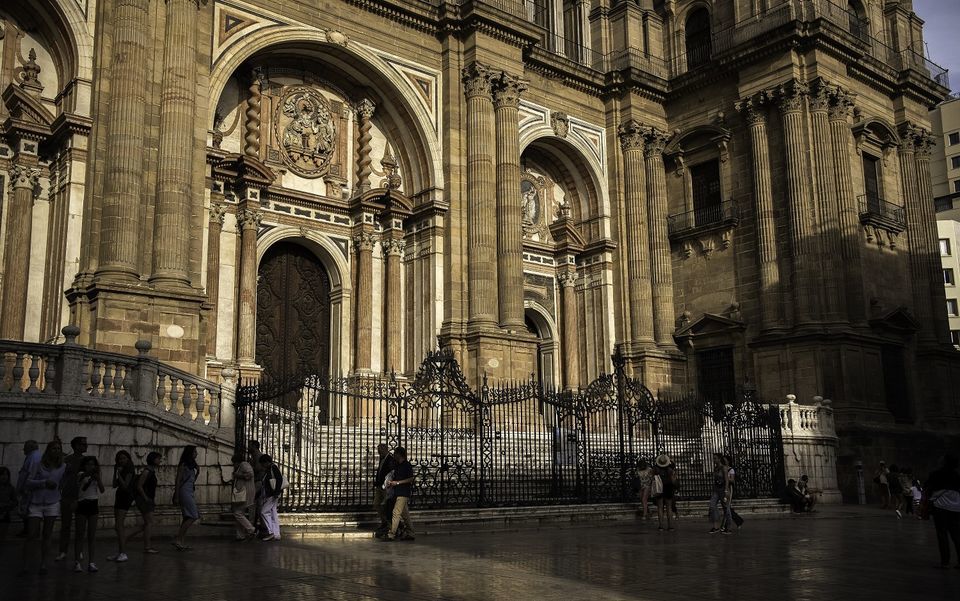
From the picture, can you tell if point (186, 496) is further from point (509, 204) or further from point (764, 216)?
point (764, 216)

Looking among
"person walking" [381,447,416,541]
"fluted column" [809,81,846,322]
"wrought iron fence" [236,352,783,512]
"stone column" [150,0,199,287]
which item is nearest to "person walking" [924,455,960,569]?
"person walking" [381,447,416,541]

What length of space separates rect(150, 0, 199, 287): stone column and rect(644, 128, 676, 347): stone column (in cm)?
1555

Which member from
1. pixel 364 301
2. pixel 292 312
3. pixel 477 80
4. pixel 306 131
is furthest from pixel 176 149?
pixel 477 80

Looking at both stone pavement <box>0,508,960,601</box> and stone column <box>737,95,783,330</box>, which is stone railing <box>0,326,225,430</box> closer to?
stone pavement <box>0,508,960,601</box>

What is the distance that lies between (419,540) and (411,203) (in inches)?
542

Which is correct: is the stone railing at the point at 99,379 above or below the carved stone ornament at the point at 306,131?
below

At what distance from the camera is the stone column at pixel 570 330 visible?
29.8 metres

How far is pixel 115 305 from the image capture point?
18.0m

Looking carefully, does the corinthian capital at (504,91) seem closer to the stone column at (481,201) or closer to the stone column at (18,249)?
the stone column at (481,201)

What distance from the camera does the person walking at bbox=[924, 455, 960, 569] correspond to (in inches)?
422

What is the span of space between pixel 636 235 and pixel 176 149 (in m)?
15.5

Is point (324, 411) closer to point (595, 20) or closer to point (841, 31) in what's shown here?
point (595, 20)

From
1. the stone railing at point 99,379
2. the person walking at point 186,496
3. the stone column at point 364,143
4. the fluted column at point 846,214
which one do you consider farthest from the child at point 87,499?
the fluted column at point 846,214

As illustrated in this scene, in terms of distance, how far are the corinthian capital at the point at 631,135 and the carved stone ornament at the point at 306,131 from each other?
10.2 meters
